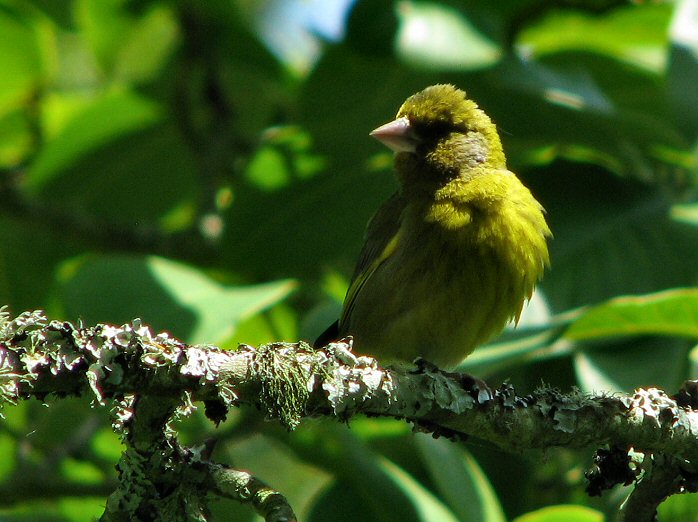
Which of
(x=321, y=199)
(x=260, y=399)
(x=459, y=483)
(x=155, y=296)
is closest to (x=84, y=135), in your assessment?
(x=321, y=199)

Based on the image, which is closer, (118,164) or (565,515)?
(565,515)

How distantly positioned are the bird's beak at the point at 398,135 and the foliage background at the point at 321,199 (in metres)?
0.30

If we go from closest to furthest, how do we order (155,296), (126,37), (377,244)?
(155,296), (377,244), (126,37)

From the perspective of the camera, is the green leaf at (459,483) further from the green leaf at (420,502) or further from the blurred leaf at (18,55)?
the blurred leaf at (18,55)

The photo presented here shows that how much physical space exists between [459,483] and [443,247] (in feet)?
2.87

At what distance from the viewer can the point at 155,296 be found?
4000 mm

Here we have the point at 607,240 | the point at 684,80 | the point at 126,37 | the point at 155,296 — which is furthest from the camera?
the point at 126,37

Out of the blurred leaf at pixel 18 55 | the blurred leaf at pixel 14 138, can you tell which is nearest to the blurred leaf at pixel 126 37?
the blurred leaf at pixel 18 55

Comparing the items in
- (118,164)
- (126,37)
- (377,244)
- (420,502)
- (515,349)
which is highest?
(126,37)

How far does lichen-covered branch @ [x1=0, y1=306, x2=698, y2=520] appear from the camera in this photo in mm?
2133

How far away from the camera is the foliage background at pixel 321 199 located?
4.03 meters

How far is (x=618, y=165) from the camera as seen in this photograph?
4980 millimetres

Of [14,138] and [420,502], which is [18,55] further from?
[420,502]

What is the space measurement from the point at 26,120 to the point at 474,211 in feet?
9.28
